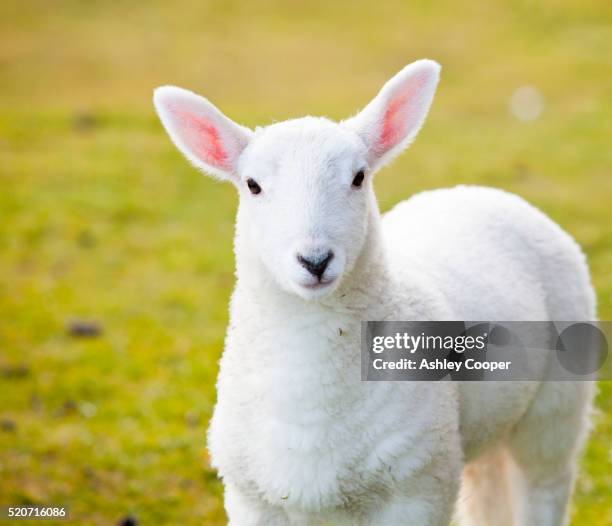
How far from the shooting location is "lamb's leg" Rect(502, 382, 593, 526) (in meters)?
4.55

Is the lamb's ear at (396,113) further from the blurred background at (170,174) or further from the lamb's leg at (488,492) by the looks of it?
the blurred background at (170,174)

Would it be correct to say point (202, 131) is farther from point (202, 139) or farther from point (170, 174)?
point (170, 174)

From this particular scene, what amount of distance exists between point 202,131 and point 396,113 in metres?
0.81

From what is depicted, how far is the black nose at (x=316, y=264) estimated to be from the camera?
3.44m

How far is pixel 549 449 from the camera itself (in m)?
4.56

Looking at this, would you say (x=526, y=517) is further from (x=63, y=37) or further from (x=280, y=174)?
(x=63, y=37)

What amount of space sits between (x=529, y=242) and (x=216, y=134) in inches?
65.0

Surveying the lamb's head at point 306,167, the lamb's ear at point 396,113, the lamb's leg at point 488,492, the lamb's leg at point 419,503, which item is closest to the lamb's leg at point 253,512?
the lamb's leg at point 419,503

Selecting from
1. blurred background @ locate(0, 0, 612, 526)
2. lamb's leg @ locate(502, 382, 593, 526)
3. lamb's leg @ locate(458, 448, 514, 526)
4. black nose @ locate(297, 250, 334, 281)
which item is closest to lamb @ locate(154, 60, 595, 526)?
black nose @ locate(297, 250, 334, 281)

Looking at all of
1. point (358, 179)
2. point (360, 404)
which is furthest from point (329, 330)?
point (358, 179)

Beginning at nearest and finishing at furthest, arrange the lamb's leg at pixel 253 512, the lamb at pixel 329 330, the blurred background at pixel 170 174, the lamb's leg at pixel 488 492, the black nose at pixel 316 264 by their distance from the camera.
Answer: the black nose at pixel 316 264, the lamb at pixel 329 330, the lamb's leg at pixel 253 512, the lamb's leg at pixel 488 492, the blurred background at pixel 170 174

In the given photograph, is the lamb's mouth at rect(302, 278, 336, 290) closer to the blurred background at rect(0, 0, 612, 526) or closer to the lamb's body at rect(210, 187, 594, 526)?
the lamb's body at rect(210, 187, 594, 526)

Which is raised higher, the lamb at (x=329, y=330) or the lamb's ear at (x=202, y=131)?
the lamb's ear at (x=202, y=131)

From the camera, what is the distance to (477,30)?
2194 cm
